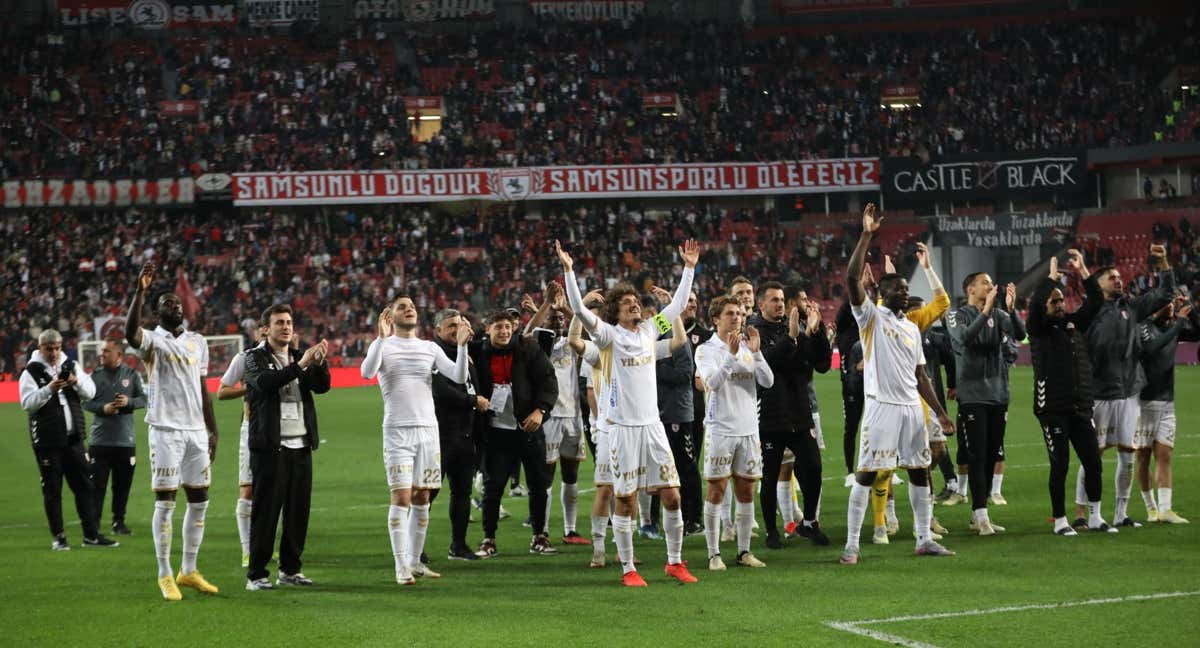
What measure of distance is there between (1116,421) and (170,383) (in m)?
8.54

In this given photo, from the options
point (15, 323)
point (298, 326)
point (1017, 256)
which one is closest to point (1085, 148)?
point (1017, 256)

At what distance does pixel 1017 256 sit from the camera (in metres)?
45.9

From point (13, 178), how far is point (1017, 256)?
3507 centimetres

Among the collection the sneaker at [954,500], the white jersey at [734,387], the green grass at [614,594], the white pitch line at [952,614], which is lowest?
the white pitch line at [952,614]

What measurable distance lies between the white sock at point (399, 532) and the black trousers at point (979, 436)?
5.11 meters

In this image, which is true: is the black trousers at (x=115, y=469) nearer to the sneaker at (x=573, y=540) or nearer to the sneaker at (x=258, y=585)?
the sneaker at (x=258, y=585)

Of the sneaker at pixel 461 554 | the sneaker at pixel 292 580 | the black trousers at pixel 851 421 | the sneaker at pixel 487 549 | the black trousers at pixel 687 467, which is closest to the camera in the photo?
the sneaker at pixel 292 580

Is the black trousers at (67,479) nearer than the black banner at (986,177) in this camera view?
Yes

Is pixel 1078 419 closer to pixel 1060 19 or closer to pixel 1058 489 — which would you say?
pixel 1058 489

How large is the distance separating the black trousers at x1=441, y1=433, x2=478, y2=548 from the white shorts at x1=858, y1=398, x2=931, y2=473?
3380 mm

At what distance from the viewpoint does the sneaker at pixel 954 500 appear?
14383 mm

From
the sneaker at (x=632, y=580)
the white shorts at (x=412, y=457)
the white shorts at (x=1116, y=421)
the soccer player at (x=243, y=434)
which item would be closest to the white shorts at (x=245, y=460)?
the soccer player at (x=243, y=434)

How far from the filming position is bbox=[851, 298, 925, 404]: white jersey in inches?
429

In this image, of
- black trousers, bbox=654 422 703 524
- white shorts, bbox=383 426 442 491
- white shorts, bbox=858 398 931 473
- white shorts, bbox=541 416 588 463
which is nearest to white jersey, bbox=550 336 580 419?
white shorts, bbox=541 416 588 463
